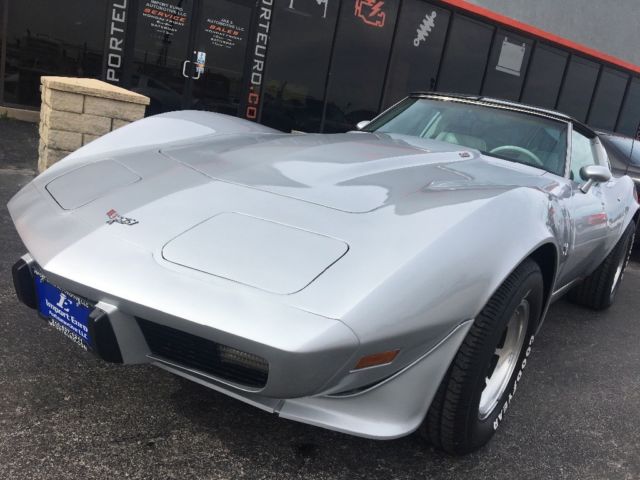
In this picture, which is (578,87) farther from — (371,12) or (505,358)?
(505,358)

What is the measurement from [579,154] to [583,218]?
2.31 ft

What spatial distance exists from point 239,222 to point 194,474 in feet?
2.47

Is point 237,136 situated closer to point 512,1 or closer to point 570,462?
point 570,462

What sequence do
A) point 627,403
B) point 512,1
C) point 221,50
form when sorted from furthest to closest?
point 512,1
point 221,50
point 627,403

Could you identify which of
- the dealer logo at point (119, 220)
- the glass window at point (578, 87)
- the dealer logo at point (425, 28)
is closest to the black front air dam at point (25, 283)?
the dealer logo at point (119, 220)

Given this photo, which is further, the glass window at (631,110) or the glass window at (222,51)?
the glass window at (631,110)

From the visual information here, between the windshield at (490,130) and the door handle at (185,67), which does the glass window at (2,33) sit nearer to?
the door handle at (185,67)

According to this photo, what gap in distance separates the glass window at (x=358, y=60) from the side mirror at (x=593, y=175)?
712cm

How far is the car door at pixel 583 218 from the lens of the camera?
2525 millimetres

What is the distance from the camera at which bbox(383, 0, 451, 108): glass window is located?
9883 millimetres

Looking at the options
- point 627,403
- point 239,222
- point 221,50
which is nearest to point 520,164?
point 627,403

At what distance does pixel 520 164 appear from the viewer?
9.29 feet

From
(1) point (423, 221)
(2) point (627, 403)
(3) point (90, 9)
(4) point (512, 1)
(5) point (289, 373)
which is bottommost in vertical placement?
(2) point (627, 403)

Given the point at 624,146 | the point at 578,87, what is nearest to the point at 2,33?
the point at 624,146
